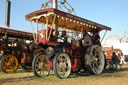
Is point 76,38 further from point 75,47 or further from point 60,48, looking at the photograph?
point 60,48

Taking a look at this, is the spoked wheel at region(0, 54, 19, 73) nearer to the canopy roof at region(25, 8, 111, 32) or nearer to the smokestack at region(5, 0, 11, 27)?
the canopy roof at region(25, 8, 111, 32)

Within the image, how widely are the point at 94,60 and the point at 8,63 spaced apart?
4.54m

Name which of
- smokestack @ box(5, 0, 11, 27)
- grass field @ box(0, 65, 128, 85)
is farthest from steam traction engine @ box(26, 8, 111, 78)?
smokestack @ box(5, 0, 11, 27)

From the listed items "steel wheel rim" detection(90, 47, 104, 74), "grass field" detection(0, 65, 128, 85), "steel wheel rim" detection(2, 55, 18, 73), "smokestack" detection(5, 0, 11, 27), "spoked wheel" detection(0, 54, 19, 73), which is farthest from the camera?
"smokestack" detection(5, 0, 11, 27)

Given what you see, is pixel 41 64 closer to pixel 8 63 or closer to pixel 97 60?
pixel 97 60

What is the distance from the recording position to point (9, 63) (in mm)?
8523

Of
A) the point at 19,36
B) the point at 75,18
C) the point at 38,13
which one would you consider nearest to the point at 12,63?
the point at 19,36

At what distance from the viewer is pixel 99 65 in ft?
24.6

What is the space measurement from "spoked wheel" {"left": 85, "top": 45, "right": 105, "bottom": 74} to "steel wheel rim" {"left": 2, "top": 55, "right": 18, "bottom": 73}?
165 inches

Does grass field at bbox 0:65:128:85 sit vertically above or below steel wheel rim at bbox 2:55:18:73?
below

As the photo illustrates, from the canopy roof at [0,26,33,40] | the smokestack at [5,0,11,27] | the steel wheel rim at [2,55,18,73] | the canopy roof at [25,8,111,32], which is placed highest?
the smokestack at [5,0,11,27]

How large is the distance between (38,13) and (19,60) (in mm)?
4141

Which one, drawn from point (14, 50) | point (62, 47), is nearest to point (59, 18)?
point (62, 47)

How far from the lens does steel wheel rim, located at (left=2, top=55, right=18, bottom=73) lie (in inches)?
330
